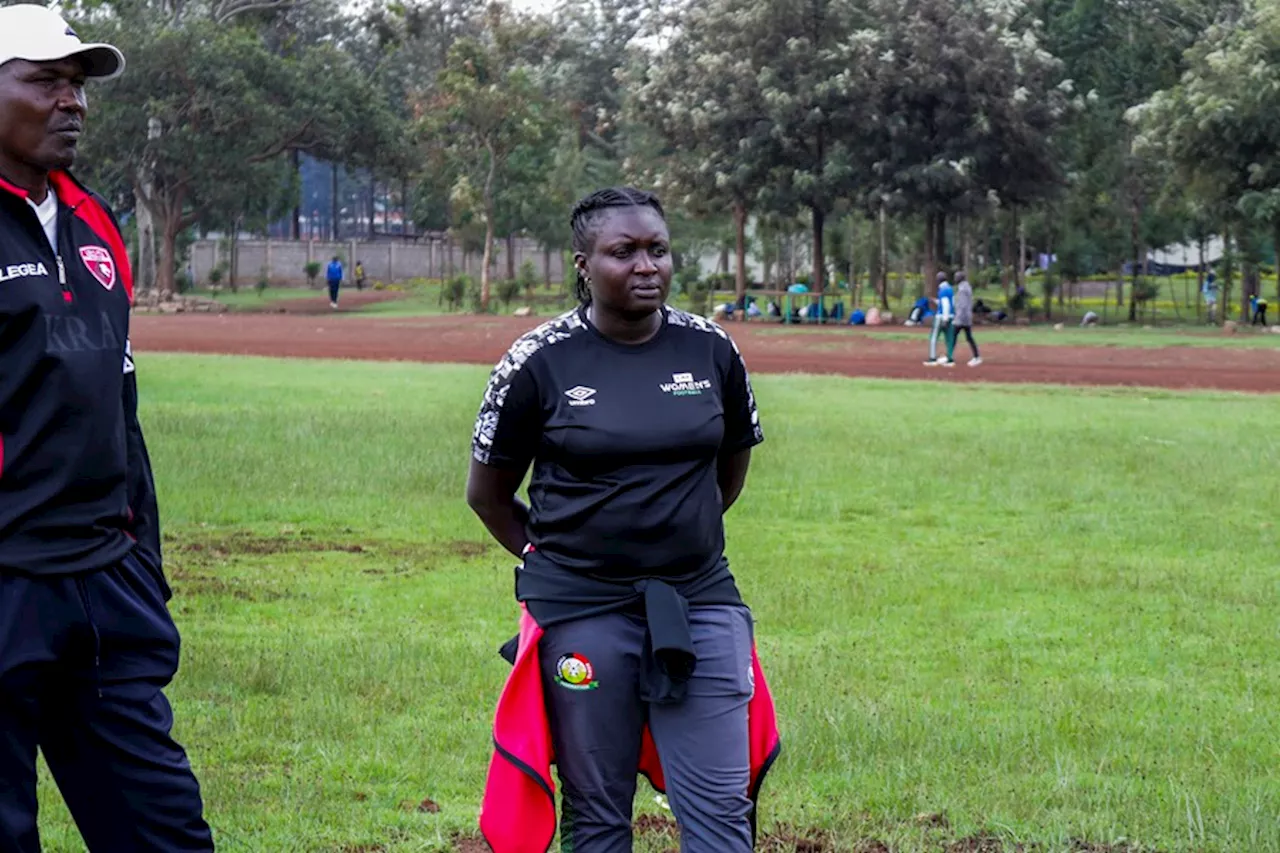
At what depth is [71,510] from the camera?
3.72 metres

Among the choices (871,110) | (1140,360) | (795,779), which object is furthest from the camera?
(871,110)

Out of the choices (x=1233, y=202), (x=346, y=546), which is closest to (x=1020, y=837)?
(x=346, y=546)

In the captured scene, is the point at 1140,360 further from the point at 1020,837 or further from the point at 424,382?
the point at 1020,837

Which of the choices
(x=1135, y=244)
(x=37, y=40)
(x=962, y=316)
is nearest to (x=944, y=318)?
(x=962, y=316)

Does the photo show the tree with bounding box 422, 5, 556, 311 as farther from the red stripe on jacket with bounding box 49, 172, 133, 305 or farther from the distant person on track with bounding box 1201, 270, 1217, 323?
the red stripe on jacket with bounding box 49, 172, 133, 305

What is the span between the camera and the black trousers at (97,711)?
370 centimetres

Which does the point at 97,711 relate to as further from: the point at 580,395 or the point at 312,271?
→ the point at 312,271

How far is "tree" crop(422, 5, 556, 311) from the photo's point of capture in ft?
184

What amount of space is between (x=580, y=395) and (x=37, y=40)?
1.38m

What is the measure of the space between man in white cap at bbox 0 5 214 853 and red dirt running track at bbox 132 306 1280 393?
23055 mm

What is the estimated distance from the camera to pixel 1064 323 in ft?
150

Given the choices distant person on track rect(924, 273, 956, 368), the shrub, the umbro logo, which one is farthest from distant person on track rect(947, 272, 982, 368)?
the shrub

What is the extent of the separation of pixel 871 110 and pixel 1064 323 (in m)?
7.15

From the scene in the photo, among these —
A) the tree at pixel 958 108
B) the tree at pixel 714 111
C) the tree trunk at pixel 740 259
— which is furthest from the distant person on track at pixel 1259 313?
the tree trunk at pixel 740 259
